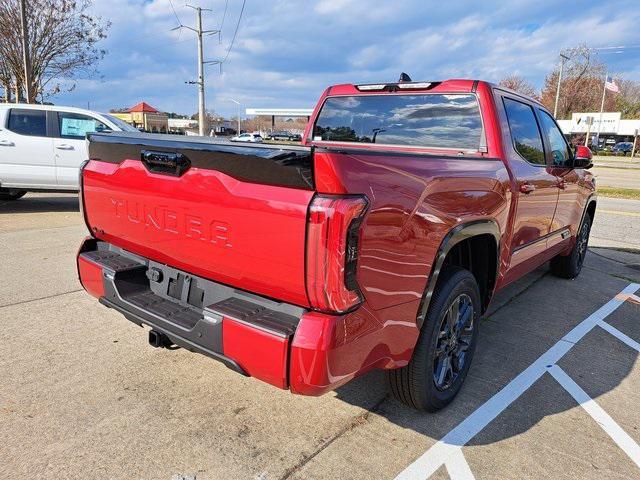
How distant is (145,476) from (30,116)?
8566 millimetres

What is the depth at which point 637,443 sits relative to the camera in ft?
9.02

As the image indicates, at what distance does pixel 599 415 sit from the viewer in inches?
118

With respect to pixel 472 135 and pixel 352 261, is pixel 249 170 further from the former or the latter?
pixel 472 135

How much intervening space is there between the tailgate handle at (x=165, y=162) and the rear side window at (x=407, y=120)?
206 centimetres

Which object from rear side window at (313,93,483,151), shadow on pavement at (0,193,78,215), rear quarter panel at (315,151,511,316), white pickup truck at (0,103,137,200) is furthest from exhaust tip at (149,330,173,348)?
shadow on pavement at (0,193,78,215)

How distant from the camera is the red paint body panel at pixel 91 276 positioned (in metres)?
2.90

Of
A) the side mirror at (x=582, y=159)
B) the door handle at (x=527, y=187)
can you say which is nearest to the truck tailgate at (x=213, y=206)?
the door handle at (x=527, y=187)

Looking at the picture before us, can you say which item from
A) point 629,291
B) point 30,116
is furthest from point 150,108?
point 629,291

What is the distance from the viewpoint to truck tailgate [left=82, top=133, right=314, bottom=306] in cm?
196

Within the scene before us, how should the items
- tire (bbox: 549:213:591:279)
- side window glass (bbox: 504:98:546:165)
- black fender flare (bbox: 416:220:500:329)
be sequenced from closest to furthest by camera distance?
black fender flare (bbox: 416:220:500:329) → side window glass (bbox: 504:98:546:165) → tire (bbox: 549:213:591:279)

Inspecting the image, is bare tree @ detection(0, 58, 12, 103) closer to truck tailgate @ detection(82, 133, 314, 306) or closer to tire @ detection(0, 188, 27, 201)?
tire @ detection(0, 188, 27, 201)

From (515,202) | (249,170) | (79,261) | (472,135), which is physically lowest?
(79,261)

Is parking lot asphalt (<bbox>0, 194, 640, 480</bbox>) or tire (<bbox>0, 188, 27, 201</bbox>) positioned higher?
tire (<bbox>0, 188, 27, 201</bbox>)

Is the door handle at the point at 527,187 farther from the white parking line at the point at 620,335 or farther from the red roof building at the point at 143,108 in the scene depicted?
the red roof building at the point at 143,108
